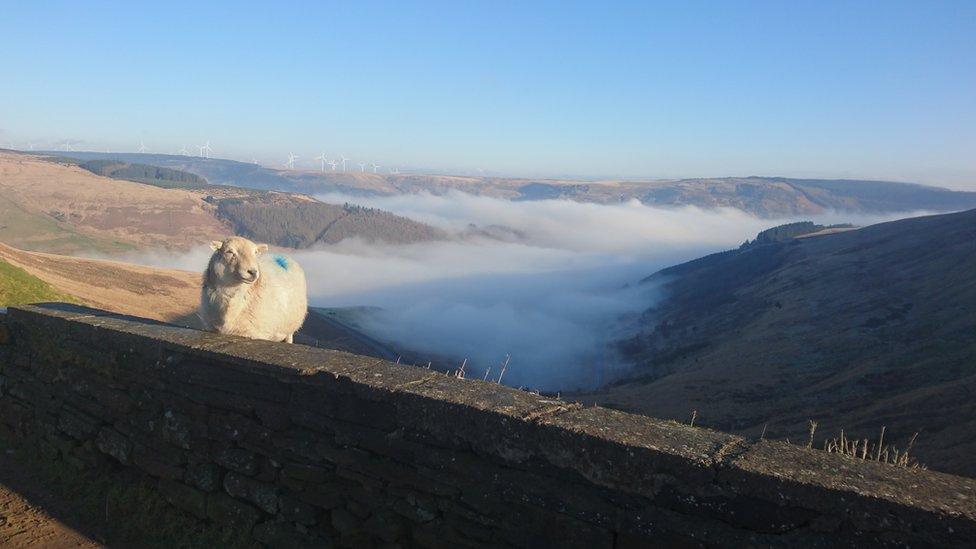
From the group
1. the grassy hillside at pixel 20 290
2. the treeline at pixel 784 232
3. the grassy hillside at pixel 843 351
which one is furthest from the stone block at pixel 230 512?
the treeline at pixel 784 232

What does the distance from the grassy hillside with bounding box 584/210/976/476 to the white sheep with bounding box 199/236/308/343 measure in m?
6.12

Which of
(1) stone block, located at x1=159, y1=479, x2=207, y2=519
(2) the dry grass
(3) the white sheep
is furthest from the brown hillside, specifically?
(2) the dry grass

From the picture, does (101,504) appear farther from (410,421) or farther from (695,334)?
(695,334)

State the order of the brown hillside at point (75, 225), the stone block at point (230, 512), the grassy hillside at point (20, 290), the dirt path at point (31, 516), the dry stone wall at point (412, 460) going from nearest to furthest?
the dry stone wall at point (412, 460), the stone block at point (230, 512), the dirt path at point (31, 516), the grassy hillside at point (20, 290), the brown hillside at point (75, 225)

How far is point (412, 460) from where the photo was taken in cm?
491

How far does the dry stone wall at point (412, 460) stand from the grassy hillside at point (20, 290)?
49.0 feet

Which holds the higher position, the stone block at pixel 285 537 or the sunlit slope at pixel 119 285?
the stone block at pixel 285 537

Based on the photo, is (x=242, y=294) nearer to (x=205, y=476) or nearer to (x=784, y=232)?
(x=205, y=476)

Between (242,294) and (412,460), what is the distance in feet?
14.6

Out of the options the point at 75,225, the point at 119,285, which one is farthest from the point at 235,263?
the point at 75,225

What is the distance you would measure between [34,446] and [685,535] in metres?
7.21

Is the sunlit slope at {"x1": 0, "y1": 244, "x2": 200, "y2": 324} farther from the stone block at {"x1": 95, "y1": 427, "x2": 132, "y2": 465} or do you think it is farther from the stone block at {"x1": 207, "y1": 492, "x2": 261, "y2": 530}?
the stone block at {"x1": 207, "y1": 492, "x2": 261, "y2": 530}

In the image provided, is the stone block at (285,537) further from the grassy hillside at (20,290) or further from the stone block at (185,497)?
the grassy hillside at (20,290)

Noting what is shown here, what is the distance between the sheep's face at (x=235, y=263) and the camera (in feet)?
26.7
